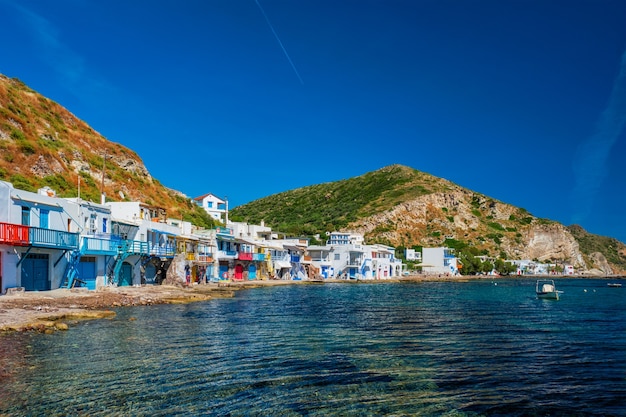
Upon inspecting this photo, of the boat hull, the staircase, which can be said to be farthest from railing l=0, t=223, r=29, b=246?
the boat hull

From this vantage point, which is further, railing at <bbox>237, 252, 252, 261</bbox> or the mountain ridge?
railing at <bbox>237, 252, 252, 261</bbox>

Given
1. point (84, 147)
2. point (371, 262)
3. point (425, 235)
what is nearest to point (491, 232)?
point (425, 235)

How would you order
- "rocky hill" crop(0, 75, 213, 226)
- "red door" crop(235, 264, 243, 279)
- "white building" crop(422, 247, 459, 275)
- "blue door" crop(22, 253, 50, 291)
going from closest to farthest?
1. "blue door" crop(22, 253, 50, 291)
2. "rocky hill" crop(0, 75, 213, 226)
3. "red door" crop(235, 264, 243, 279)
4. "white building" crop(422, 247, 459, 275)

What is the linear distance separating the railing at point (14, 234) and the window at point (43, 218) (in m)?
3.28

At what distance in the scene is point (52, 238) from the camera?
3644 cm

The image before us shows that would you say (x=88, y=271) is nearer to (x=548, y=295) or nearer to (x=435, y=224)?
(x=548, y=295)

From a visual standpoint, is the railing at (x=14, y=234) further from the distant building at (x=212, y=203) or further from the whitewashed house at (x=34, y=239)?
the distant building at (x=212, y=203)

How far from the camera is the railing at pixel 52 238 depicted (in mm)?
34312

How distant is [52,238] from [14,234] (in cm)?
426

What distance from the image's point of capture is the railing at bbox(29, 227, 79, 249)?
113 feet

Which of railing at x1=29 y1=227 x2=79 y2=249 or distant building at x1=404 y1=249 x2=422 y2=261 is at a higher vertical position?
railing at x1=29 y1=227 x2=79 y2=249

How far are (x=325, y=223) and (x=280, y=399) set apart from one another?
16167 cm

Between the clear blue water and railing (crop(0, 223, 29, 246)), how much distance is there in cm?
1065

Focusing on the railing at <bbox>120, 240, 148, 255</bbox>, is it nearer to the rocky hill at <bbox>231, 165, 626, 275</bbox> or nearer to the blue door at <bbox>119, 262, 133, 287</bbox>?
the blue door at <bbox>119, 262, 133, 287</bbox>
